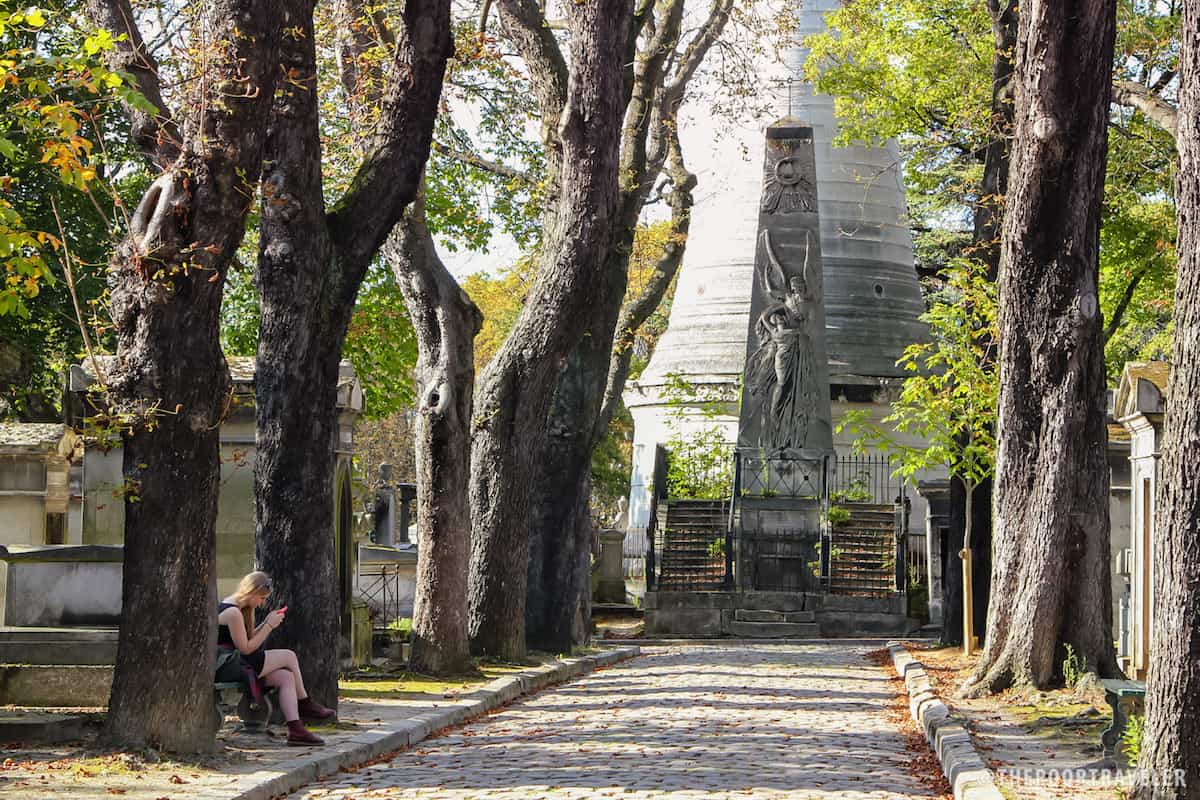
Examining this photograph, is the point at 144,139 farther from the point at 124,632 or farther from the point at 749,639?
the point at 749,639

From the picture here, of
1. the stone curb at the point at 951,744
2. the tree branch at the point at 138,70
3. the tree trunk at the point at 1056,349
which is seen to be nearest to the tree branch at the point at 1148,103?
the tree trunk at the point at 1056,349

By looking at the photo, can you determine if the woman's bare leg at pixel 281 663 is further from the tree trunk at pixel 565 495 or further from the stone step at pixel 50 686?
the tree trunk at pixel 565 495

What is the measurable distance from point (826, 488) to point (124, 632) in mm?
20121

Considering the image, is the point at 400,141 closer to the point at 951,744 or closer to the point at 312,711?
the point at 312,711

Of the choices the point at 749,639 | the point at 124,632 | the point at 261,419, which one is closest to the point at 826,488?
the point at 749,639

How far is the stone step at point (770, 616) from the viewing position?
2670cm

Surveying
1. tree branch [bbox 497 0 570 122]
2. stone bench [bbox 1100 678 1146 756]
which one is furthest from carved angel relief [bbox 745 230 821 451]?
stone bench [bbox 1100 678 1146 756]

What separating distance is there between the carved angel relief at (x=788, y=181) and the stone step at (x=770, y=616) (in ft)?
23.3

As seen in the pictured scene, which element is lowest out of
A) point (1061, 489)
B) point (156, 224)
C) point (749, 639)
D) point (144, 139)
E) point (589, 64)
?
point (749, 639)

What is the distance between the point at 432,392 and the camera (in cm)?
1554

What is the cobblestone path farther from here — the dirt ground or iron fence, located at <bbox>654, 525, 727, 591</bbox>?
iron fence, located at <bbox>654, 525, 727, 591</bbox>

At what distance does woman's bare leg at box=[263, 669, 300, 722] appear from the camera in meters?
10.5

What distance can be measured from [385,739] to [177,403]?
281 centimetres

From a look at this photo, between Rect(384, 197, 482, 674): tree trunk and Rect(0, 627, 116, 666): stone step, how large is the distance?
4190mm
